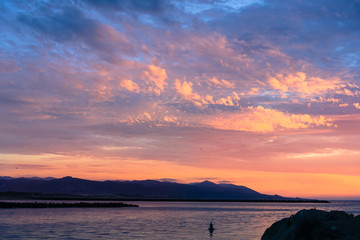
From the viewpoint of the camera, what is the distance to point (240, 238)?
1439 inches

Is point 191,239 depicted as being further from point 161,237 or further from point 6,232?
point 6,232

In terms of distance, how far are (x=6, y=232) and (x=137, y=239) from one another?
47.1 feet

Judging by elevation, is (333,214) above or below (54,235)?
above

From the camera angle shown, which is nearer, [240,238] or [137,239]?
[137,239]

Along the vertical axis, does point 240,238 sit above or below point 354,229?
below

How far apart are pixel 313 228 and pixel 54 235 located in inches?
1036

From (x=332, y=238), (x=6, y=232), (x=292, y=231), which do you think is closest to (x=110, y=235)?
(x=6, y=232)

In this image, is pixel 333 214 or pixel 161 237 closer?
pixel 333 214

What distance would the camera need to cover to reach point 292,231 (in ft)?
65.8

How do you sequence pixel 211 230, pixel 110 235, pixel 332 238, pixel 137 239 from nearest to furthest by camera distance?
pixel 332 238, pixel 137 239, pixel 110 235, pixel 211 230

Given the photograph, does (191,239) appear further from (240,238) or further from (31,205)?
(31,205)

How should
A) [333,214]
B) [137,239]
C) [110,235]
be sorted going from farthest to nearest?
1. [110,235]
2. [137,239]
3. [333,214]

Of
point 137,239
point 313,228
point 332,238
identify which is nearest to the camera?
point 332,238

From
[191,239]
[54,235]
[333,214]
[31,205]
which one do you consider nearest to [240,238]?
[191,239]
